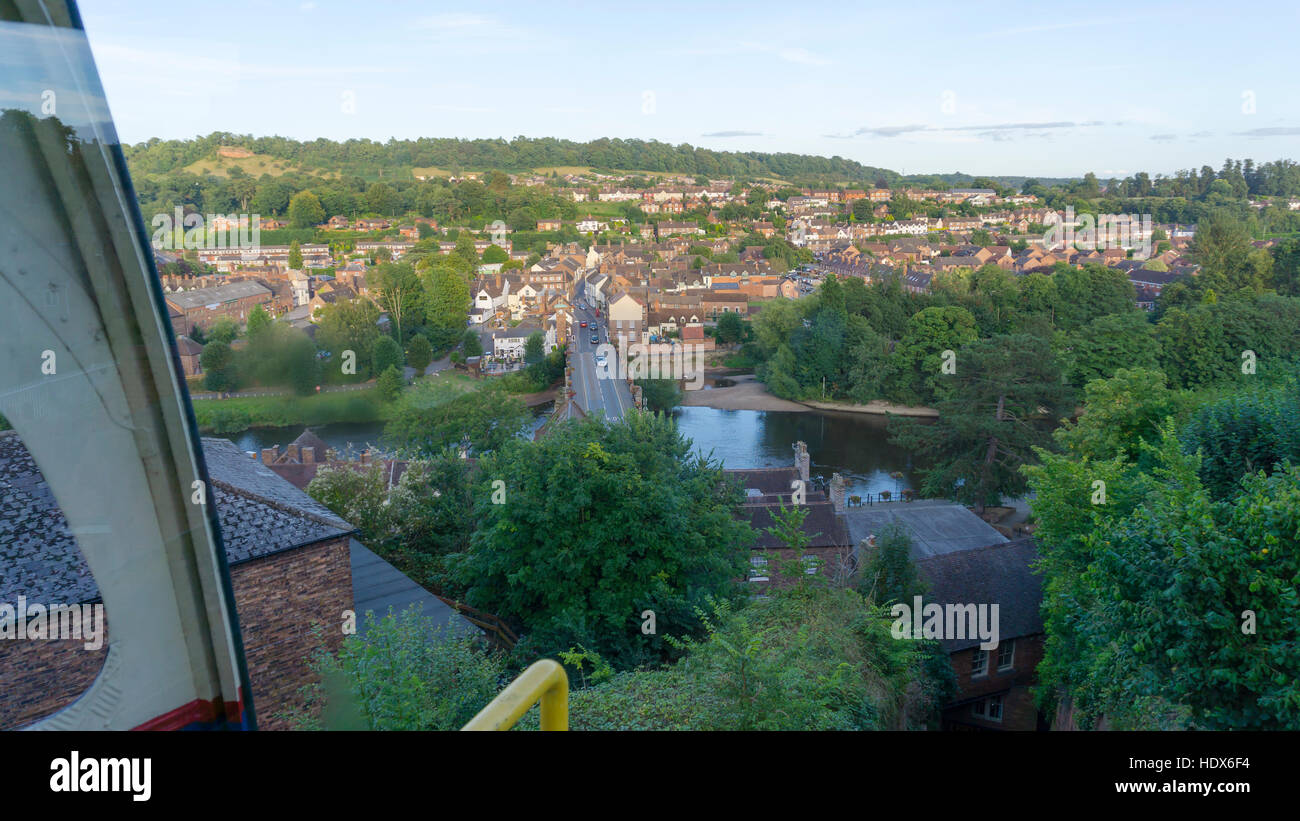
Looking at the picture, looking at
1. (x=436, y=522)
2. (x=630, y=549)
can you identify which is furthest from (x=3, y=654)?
(x=436, y=522)

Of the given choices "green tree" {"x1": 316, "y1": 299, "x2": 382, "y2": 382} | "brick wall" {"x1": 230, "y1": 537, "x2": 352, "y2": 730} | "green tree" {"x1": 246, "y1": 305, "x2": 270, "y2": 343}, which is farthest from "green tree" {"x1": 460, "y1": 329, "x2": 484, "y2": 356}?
"brick wall" {"x1": 230, "y1": 537, "x2": 352, "y2": 730}

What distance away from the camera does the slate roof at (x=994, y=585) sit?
30.3ft

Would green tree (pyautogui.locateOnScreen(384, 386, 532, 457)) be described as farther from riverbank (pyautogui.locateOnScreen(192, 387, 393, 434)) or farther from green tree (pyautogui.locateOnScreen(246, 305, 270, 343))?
green tree (pyautogui.locateOnScreen(246, 305, 270, 343))

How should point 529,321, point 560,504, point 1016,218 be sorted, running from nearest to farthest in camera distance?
1. point 560,504
2. point 529,321
3. point 1016,218

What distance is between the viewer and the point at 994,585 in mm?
9602

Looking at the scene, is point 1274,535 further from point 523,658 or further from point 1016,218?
point 1016,218

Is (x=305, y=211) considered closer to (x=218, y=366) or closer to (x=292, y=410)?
(x=292, y=410)

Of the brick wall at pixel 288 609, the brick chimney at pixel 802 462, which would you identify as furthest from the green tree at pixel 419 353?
the brick wall at pixel 288 609

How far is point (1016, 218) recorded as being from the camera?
8038 centimetres

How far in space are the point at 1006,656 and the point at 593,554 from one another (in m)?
5.10

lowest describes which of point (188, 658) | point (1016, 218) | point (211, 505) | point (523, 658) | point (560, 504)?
point (523, 658)

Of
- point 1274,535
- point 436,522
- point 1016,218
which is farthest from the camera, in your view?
point 1016,218

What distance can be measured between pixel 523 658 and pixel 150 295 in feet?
21.4

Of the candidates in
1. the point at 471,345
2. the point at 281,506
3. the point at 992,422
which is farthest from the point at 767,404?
the point at 281,506
